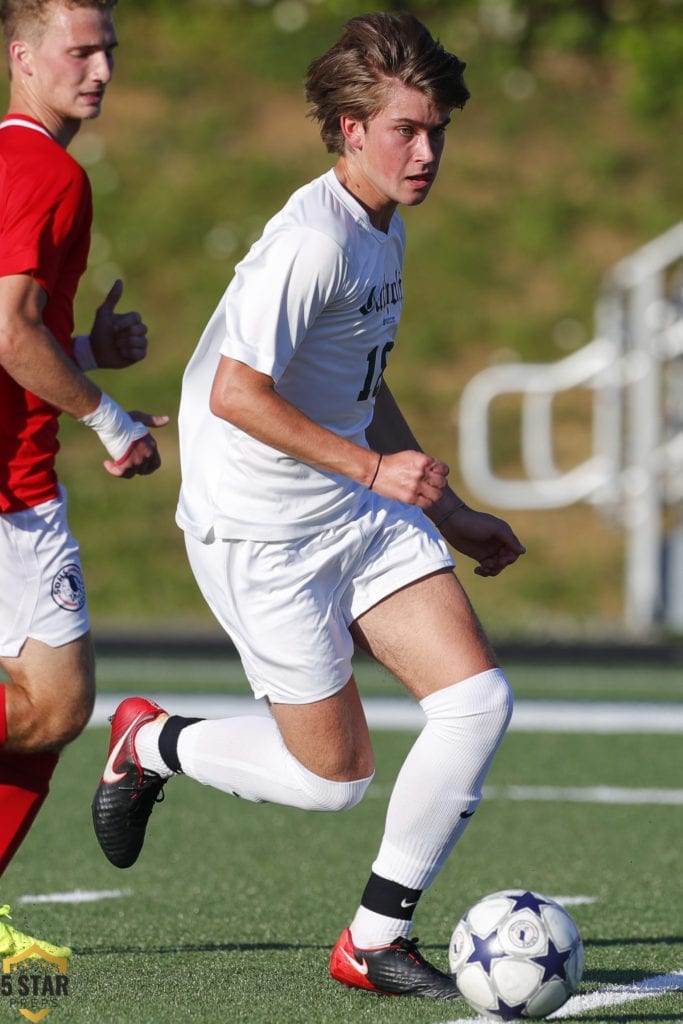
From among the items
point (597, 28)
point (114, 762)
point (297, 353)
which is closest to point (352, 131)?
point (297, 353)

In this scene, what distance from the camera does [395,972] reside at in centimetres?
436

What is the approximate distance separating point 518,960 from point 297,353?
4.94ft

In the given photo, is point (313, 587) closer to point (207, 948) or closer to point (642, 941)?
point (207, 948)

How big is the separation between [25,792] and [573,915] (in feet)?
5.82

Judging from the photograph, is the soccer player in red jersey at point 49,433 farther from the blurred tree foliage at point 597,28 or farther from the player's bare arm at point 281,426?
the blurred tree foliage at point 597,28

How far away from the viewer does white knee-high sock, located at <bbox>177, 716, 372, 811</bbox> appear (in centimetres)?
450

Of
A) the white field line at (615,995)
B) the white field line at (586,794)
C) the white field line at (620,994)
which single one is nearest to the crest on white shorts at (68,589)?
the white field line at (615,995)

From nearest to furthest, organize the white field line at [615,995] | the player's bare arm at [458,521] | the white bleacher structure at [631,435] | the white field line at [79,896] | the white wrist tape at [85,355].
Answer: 1. the white field line at [615,995]
2. the player's bare arm at [458,521]
3. the white wrist tape at [85,355]
4. the white field line at [79,896]
5. the white bleacher structure at [631,435]

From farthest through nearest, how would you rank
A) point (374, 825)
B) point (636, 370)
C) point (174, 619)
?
point (174, 619) → point (636, 370) → point (374, 825)

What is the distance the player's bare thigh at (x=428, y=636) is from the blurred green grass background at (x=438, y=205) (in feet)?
42.6

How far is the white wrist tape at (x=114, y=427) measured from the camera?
176 inches

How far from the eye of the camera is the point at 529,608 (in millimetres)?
17469

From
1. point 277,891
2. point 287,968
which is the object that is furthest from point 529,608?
point 287,968

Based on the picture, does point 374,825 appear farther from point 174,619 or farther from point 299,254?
point 174,619
